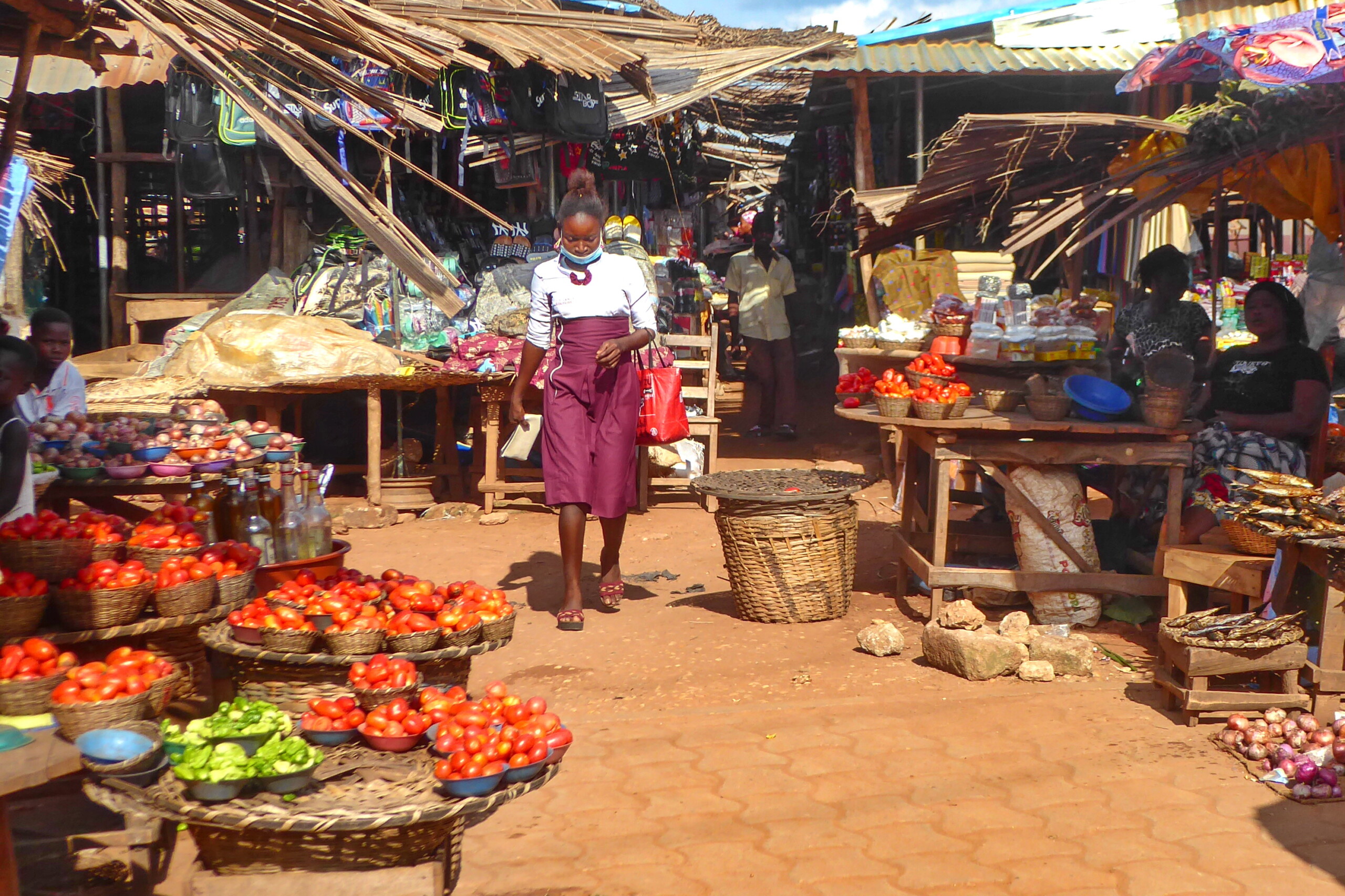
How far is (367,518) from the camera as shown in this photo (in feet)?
25.9

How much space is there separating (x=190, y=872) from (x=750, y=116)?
1176cm

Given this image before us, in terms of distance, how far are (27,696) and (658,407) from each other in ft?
11.1

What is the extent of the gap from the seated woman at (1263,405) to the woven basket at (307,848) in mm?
4047

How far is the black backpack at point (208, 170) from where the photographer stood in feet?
29.1

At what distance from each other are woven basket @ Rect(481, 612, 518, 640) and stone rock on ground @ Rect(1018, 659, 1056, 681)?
2.32 metres

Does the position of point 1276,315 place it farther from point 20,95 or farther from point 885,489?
point 20,95

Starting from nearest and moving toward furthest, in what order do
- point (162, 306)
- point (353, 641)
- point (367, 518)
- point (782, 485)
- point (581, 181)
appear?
point (353, 641) < point (782, 485) < point (367, 518) < point (581, 181) < point (162, 306)

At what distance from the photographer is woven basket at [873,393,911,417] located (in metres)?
5.46

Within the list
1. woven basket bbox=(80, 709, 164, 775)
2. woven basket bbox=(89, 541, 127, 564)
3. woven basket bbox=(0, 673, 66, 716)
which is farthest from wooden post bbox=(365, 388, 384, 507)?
woven basket bbox=(80, 709, 164, 775)

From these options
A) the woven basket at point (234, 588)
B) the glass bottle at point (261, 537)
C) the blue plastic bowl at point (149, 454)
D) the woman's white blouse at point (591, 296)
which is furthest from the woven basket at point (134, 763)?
the woman's white blouse at point (591, 296)

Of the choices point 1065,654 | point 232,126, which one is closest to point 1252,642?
point 1065,654

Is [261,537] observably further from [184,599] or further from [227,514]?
[184,599]

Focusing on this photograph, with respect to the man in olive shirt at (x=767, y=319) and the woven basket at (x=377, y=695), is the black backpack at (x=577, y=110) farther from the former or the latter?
the woven basket at (x=377, y=695)

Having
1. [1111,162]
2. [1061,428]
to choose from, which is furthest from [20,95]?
[1111,162]
